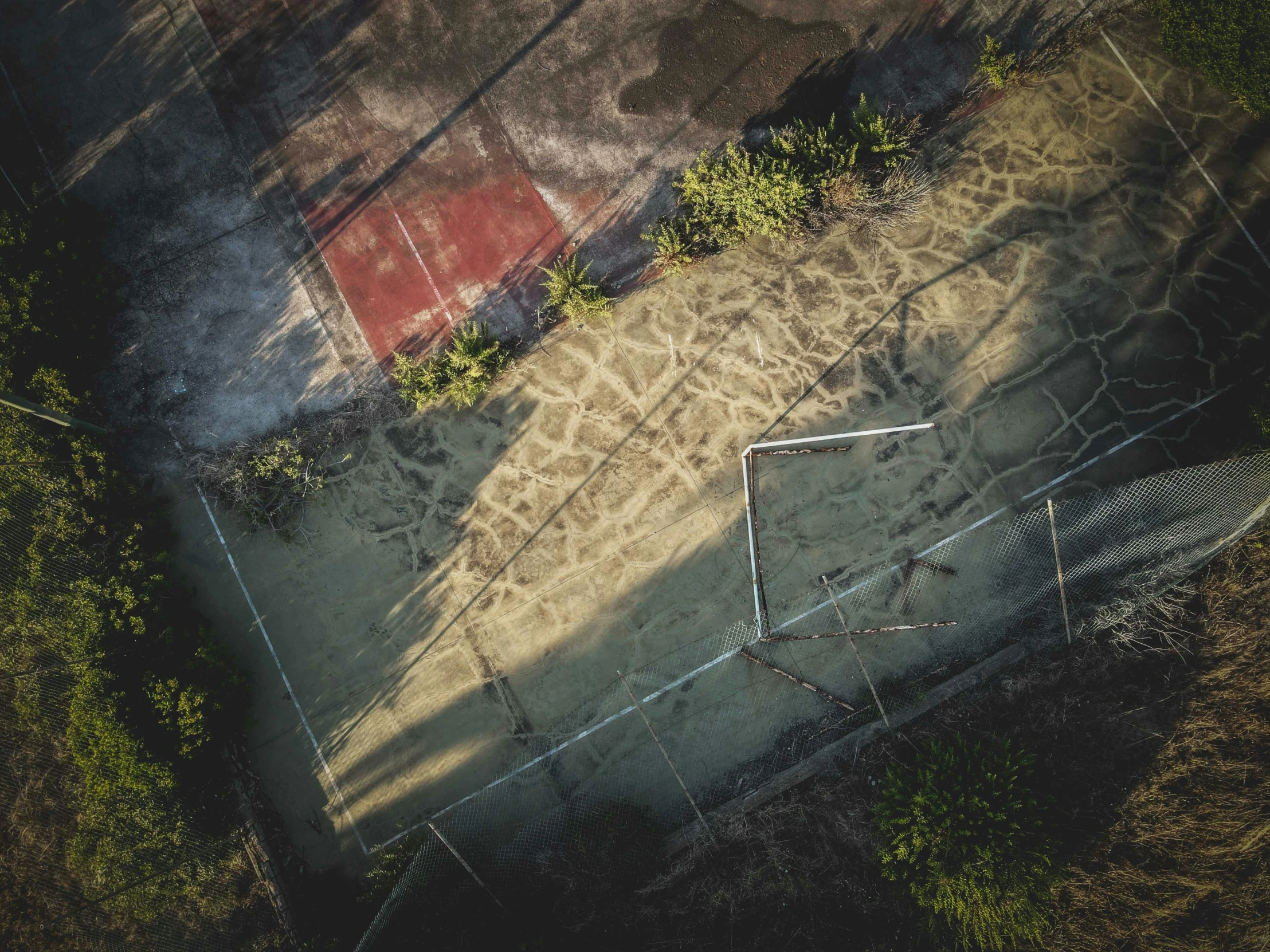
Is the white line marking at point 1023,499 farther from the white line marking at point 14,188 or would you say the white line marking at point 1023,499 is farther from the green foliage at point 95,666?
the white line marking at point 14,188

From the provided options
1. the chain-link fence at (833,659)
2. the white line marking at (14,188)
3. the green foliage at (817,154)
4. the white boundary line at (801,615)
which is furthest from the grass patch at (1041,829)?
the white line marking at (14,188)

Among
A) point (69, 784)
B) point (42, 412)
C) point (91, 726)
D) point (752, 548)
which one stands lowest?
point (752, 548)

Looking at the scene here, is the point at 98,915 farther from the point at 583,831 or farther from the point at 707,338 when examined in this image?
the point at 707,338

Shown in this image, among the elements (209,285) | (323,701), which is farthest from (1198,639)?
(209,285)

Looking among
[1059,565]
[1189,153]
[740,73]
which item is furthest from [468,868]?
[1189,153]

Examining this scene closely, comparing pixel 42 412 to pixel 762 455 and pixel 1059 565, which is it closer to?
pixel 762 455
